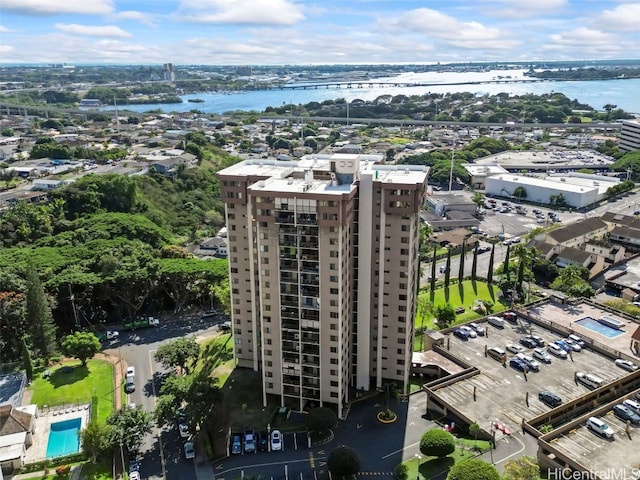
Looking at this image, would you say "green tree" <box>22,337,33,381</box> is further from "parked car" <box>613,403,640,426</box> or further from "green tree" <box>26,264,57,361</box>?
"parked car" <box>613,403,640,426</box>

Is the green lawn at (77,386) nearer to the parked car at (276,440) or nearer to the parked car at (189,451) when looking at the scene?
the parked car at (189,451)

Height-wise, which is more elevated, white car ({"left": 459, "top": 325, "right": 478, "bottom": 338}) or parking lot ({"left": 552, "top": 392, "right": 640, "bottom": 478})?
white car ({"left": 459, "top": 325, "right": 478, "bottom": 338})

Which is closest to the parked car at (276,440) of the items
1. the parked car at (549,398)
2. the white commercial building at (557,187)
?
the parked car at (549,398)

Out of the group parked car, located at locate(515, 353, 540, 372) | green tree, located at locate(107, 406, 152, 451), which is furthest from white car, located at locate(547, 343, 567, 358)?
green tree, located at locate(107, 406, 152, 451)

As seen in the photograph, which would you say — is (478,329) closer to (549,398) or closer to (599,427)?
(549,398)

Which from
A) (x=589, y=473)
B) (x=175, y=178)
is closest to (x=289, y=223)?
(x=589, y=473)

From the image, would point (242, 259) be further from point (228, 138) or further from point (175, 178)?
point (228, 138)
